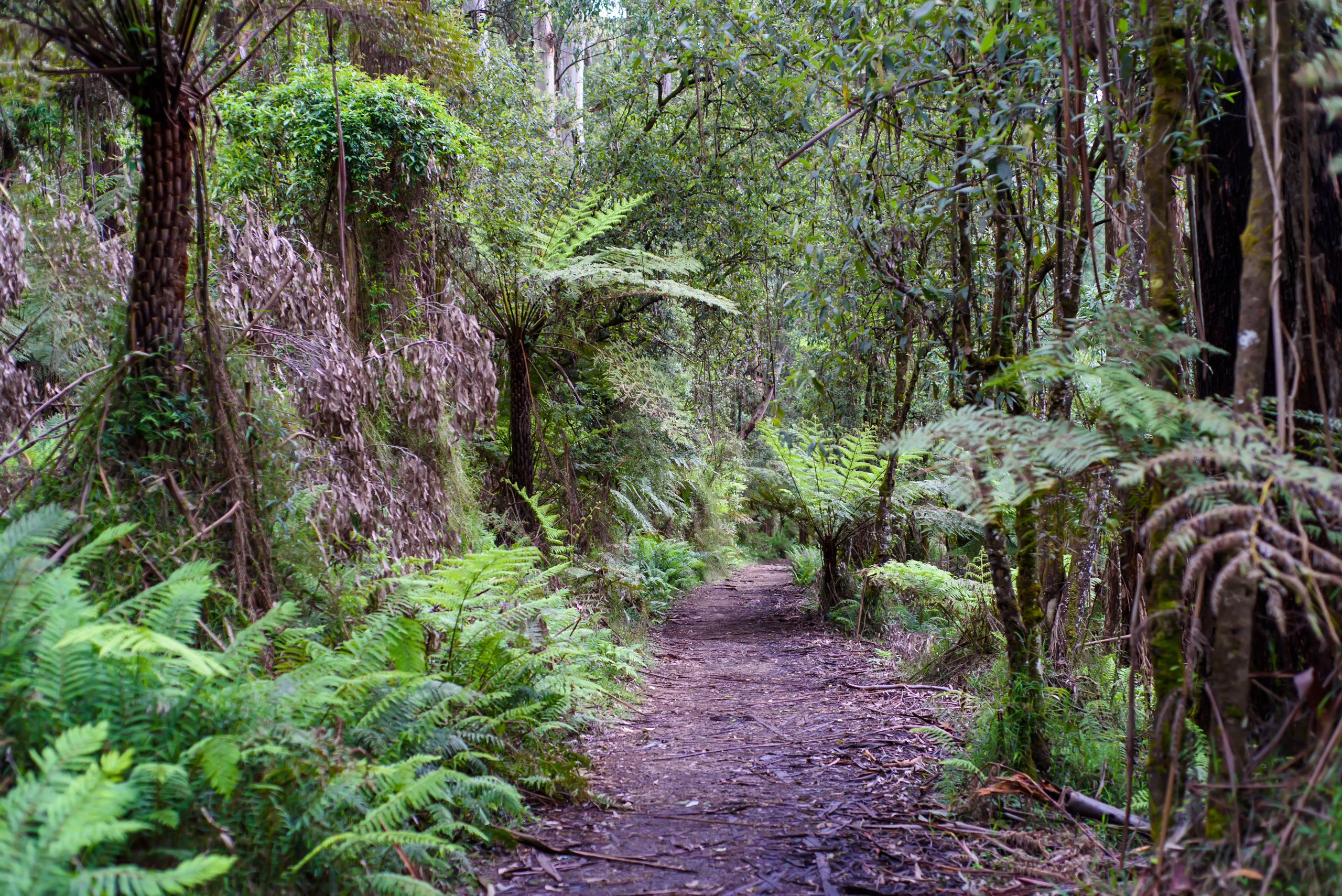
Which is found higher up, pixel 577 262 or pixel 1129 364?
pixel 577 262

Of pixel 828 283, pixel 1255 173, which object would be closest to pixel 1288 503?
pixel 1255 173

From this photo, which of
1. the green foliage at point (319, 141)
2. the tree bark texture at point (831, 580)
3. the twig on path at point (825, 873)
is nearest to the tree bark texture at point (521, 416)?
the green foliage at point (319, 141)

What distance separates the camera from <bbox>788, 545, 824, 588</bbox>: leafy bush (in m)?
9.98

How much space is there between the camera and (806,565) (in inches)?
411

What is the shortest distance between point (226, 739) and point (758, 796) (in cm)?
219

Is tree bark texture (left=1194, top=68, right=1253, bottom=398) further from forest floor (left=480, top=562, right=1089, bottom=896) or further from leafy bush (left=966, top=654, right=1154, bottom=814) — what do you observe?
forest floor (left=480, top=562, right=1089, bottom=896)

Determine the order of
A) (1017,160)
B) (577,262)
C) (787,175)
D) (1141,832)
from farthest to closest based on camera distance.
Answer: (787,175) < (577,262) < (1017,160) < (1141,832)

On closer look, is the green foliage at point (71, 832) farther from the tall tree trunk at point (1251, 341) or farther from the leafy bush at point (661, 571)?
the leafy bush at point (661, 571)

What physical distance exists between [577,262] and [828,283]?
259cm

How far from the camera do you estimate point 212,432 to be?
3270 millimetres

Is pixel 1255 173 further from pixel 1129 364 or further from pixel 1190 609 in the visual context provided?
pixel 1190 609

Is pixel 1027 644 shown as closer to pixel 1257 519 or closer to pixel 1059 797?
pixel 1059 797

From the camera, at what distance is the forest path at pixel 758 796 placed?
260 cm

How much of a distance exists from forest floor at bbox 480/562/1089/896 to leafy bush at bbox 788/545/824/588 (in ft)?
12.8
